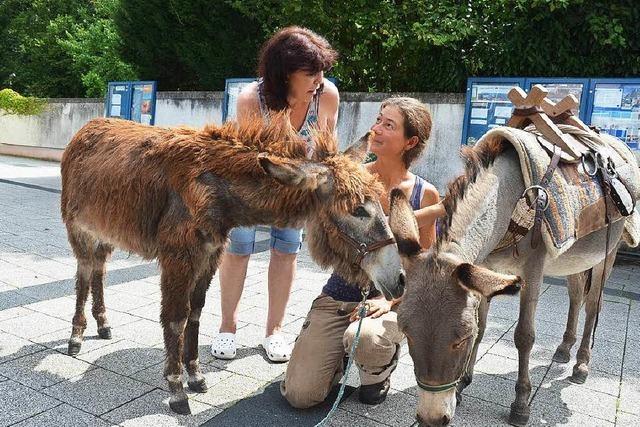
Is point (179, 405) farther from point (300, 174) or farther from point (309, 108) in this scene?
point (309, 108)

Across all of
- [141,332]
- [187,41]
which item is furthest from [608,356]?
[187,41]

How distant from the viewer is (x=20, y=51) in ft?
75.2

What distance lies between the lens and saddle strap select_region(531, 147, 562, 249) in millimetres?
3033

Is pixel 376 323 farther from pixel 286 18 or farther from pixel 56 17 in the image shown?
pixel 56 17

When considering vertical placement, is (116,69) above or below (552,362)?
above

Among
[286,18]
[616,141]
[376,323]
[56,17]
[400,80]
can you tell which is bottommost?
[376,323]

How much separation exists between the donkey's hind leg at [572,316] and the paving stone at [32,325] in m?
4.09

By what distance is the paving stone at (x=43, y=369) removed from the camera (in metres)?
3.50

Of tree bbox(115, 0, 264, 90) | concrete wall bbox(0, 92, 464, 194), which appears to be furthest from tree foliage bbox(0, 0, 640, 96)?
concrete wall bbox(0, 92, 464, 194)

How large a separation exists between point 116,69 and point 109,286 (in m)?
14.3

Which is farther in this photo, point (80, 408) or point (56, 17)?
point (56, 17)

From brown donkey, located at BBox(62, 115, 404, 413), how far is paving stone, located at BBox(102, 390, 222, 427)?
86 millimetres

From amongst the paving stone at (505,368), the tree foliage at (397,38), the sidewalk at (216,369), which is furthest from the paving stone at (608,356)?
the tree foliage at (397,38)

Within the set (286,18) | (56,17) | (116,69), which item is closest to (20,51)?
(56,17)
